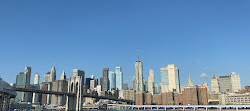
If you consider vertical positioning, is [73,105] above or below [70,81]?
below

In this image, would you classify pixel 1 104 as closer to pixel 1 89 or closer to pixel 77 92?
pixel 1 89

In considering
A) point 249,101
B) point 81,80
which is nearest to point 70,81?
point 81,80

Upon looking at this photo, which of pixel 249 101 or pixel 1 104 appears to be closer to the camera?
pixel 1 104

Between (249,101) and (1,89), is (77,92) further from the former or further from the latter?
(249,101)

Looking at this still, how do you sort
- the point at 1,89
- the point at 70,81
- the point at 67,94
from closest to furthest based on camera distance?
the point at 1,89
the point at 67,94
the point at 70,81

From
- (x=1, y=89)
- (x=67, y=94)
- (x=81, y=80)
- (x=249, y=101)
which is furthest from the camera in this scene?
(x=249, y=101)

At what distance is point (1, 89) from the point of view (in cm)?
6288

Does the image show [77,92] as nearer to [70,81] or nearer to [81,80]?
[81,80]

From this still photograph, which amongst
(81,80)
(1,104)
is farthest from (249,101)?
(1,104)

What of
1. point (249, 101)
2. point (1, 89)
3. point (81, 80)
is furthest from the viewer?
point (249, 101)

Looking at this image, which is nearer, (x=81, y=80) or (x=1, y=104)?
(x=1, y=104)

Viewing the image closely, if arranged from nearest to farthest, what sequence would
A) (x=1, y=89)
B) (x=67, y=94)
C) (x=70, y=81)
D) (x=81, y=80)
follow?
1. (x=1, y=89)
2. (x=67, y=94)
3. (x=81, y=80)
4. (x=70, y=81)

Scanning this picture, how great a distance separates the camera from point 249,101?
19525 centimetres

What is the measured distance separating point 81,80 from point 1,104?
87914 mm
